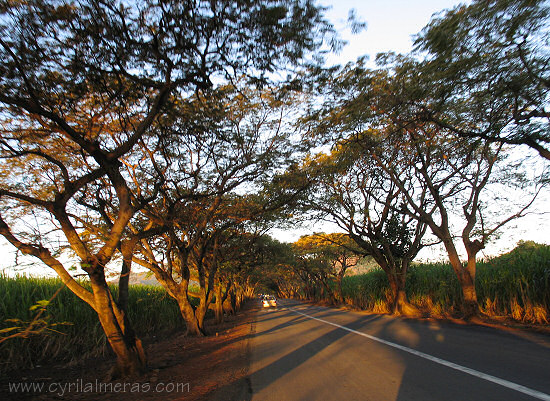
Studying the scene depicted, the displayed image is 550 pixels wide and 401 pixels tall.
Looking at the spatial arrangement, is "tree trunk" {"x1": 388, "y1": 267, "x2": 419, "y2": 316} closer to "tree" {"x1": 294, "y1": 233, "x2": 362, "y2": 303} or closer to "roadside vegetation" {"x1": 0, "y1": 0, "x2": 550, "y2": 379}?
"roadside vegetation" {"x1": 0, "y1": 0, "x2": 550, "y2": 379}

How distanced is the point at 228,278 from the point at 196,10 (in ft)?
77.4

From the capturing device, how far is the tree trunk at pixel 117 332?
6.35m

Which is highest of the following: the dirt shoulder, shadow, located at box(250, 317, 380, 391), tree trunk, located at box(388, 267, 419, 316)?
tree trunk, located at box(388, 267, 419, 316)

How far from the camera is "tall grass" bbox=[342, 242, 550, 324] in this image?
31.9 feet

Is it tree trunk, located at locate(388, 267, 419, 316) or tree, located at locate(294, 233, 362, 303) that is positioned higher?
tree, located at locate(294, 233, 362, 303)

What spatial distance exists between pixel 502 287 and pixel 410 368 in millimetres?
8243

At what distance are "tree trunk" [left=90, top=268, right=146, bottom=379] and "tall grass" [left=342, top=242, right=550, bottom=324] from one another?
11.1 meters

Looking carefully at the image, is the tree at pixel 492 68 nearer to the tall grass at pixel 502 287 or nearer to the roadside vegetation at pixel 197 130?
the roadside vegetation at pixel 197 130

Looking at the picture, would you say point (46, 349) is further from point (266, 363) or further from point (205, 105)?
point (205, 105)

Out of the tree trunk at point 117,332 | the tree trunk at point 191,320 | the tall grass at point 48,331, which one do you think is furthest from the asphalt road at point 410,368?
the tall grass at point 48,331

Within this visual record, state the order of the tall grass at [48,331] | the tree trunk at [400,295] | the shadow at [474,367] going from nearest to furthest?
the shadow at [474,367]
the tall grass at [48,331]
the tree trunk at [400,295]

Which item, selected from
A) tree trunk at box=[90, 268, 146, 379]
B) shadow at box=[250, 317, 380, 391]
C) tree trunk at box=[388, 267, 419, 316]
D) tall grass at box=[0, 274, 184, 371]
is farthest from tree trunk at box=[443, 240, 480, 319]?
tall grass at box=[0, 274, 184, 371]

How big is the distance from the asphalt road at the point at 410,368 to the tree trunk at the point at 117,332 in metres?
2.52

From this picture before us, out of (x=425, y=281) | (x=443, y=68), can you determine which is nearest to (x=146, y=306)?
(x=425, y=281)
